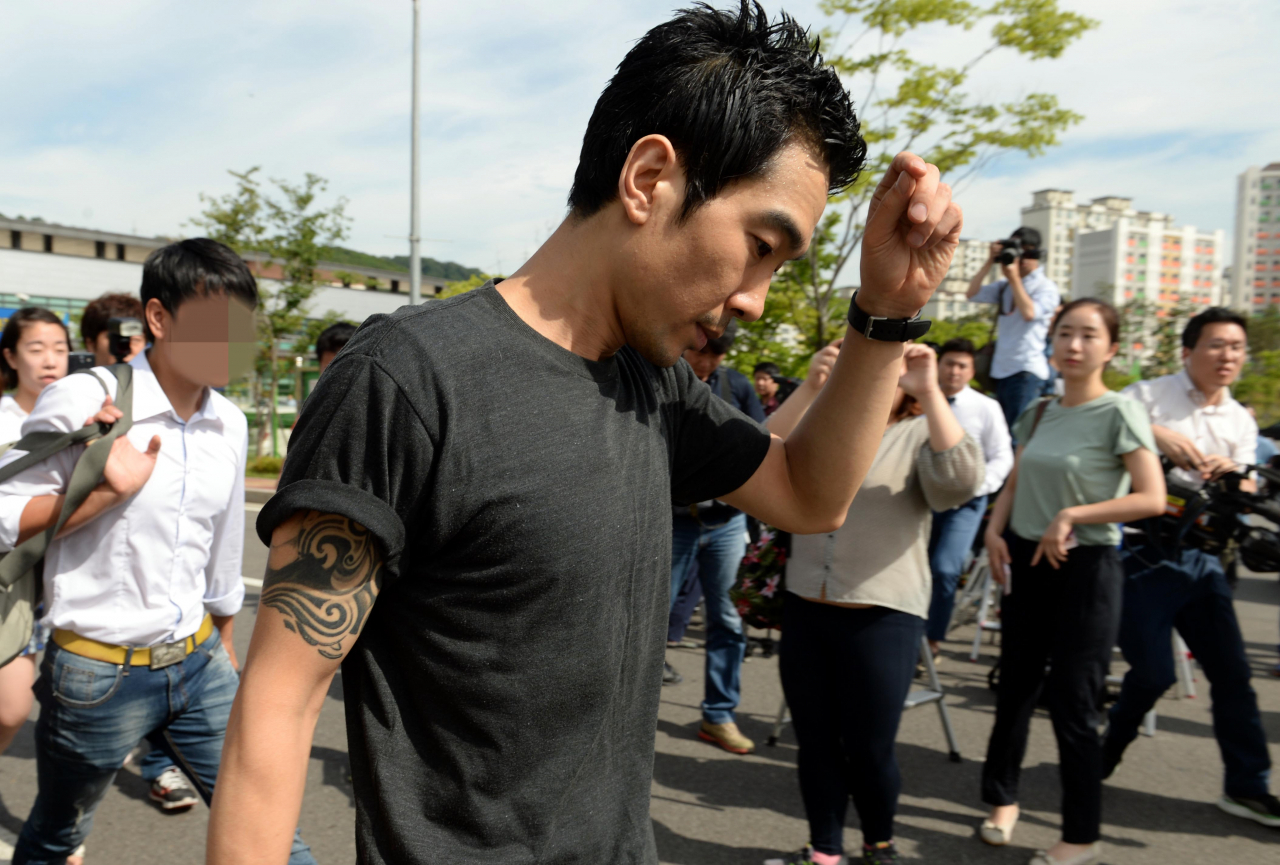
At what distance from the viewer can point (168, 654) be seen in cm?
260

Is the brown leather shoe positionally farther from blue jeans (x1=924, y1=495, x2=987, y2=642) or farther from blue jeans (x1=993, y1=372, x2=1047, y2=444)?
blue jeans (x1=993, y1=372, x2=1047, y2=444)

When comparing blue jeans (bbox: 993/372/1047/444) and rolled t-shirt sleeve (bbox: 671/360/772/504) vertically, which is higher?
blue jeans (bbox: 993/372/1047/444)

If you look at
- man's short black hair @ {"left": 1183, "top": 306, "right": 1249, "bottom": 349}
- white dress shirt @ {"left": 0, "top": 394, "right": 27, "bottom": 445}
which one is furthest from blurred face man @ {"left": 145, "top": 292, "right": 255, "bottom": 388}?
man's short black hair @ {"left": 1183, "top": 306, "right": 1249, "bottom": 349}

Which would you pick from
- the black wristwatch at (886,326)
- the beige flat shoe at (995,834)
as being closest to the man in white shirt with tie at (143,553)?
the black wristwatch at (886,326)

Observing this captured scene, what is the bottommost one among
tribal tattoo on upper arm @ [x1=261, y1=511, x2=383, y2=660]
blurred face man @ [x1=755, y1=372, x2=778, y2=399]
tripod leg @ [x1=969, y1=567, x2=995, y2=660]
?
tripod leg @ [x1=969, y1=567, x2=995, y2=660]

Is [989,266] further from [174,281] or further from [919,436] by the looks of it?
[174,281]

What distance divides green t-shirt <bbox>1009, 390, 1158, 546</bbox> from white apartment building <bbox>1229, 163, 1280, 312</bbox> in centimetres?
13173

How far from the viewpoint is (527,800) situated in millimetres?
1240

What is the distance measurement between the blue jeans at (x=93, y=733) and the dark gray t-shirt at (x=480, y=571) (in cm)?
154

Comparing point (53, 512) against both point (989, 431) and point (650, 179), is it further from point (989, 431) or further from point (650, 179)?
point (989, 431)

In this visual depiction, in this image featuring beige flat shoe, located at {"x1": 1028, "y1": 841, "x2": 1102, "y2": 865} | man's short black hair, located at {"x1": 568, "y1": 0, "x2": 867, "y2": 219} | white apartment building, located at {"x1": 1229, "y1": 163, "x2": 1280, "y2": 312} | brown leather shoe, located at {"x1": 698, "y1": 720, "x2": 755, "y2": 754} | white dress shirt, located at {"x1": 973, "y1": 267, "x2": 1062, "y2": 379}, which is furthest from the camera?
white apartment building, located at {"x1": 1229, "y1": 163, "x2": 1280, "y2": 312}

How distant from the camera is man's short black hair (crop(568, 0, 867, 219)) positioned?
1.25 m

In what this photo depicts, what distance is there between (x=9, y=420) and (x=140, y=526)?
6.34 feet

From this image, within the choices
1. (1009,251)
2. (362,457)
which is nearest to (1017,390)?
(1009,251)
